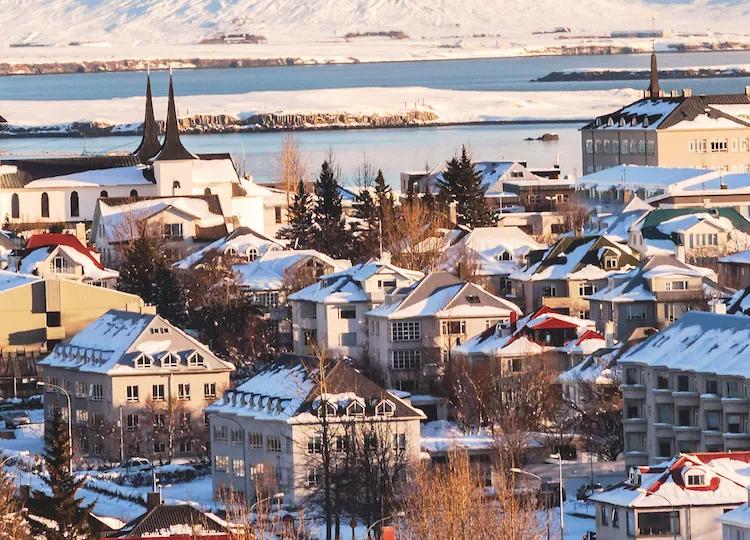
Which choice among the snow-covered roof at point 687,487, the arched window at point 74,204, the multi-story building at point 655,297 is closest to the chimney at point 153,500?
the snow-covered roof at point 687,487

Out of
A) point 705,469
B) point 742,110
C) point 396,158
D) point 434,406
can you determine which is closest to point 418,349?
point 434,406

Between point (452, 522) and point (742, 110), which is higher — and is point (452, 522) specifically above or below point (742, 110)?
below

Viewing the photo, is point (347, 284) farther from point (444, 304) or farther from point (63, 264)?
point (63, 264)

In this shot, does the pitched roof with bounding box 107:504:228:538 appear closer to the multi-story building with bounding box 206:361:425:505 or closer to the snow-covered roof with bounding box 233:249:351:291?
the multi-story building with bounding box 206:361:425:505

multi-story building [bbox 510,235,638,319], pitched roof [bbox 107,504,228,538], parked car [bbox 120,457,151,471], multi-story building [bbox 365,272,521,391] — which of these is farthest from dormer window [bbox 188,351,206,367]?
pitched roof [bbox 107,504,228,538]

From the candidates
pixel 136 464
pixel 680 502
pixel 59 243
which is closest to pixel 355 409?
pixel 136 464

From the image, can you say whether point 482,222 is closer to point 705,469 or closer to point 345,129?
point 705,469

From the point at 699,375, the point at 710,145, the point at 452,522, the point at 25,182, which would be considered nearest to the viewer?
the point at 452,522
